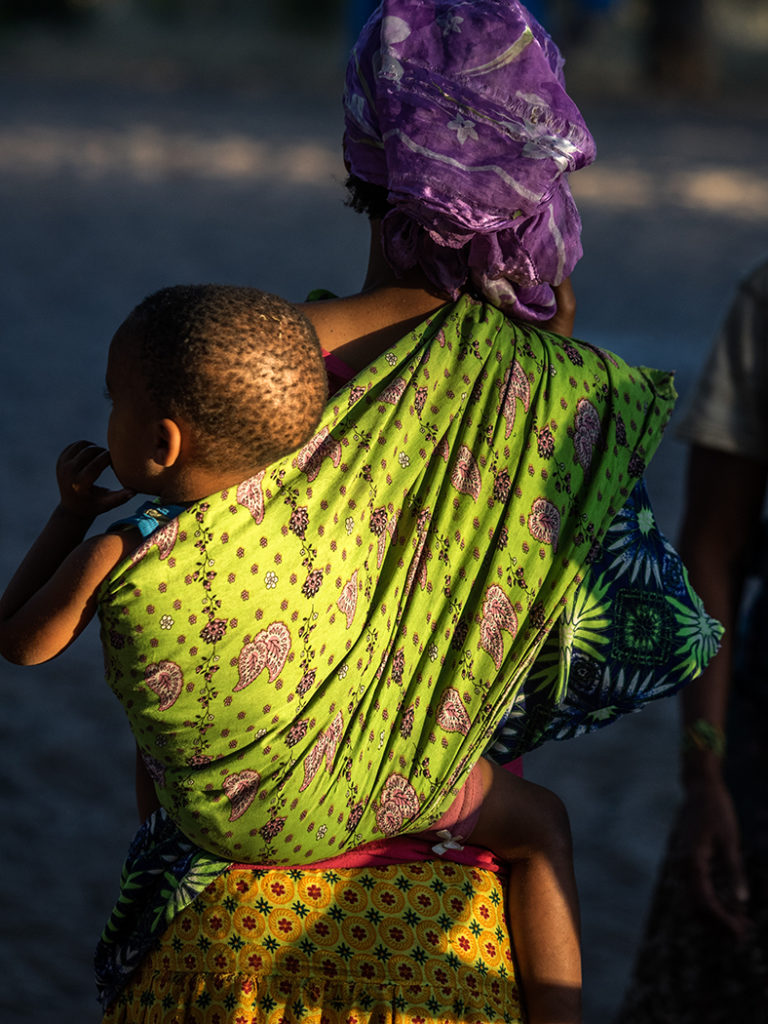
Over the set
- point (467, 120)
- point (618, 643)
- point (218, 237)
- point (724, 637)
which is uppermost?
point (467, 120)

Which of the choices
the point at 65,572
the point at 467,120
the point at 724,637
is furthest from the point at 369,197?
the point at 724,637

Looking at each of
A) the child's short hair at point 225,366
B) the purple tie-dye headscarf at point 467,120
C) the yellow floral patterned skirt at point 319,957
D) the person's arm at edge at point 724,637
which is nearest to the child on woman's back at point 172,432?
the child's short hair at point 225,366

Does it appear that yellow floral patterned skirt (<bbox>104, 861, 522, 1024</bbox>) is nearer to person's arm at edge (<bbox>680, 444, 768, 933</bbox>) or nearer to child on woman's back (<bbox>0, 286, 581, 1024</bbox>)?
child on woman's back (<bbox>0, 286, 581, 1024</bbox>)

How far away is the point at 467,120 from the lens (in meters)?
1.66

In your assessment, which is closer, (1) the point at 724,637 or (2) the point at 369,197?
(2) the point at 369,197

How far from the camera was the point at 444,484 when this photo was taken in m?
1.68

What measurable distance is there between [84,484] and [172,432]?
0.18 meters

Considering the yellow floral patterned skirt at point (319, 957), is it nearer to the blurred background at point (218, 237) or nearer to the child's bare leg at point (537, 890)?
the child's bare leg at point (537, 890)

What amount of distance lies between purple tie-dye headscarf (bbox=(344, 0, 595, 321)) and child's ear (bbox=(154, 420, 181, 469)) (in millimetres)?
466

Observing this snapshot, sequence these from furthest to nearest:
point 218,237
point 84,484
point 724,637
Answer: point 218,237 → point 724,637 → point 84,484

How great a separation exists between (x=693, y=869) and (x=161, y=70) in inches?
932

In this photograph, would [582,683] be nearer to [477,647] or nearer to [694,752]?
[477,647]

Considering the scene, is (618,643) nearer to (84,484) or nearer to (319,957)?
(319,957)

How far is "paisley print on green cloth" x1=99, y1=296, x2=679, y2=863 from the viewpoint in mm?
1482
